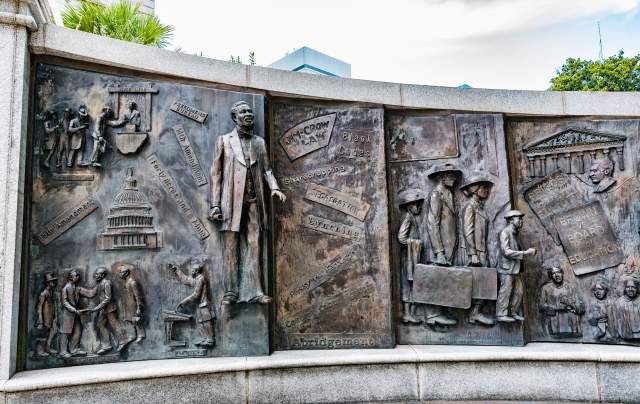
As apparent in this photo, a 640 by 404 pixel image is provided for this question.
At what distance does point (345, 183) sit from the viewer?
24.8ft

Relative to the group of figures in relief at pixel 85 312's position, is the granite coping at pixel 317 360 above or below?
below

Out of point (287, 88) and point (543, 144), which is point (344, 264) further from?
point (543, 144)

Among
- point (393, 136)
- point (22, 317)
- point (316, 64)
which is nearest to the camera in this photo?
point (22, 317)

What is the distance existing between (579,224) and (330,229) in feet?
12.9

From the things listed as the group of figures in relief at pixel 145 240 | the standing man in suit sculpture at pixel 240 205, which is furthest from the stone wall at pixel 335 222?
the standing man in suit sculpture at pixel 240 205

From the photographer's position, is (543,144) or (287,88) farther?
(543,144)

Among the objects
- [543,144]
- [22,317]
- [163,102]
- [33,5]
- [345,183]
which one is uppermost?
[33,5]

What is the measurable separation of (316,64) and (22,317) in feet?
133

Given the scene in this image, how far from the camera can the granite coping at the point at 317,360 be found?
5836 millimetres

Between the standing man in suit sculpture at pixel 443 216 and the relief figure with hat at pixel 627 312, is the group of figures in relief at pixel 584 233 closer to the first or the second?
the relief figure with hat at pixel 627 312

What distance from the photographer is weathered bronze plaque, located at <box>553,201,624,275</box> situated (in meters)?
7.52

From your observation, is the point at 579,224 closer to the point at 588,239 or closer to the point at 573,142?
the point at 588,239

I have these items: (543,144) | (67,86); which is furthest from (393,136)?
(67,86)

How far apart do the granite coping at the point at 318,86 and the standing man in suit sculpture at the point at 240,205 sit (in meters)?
0.69
